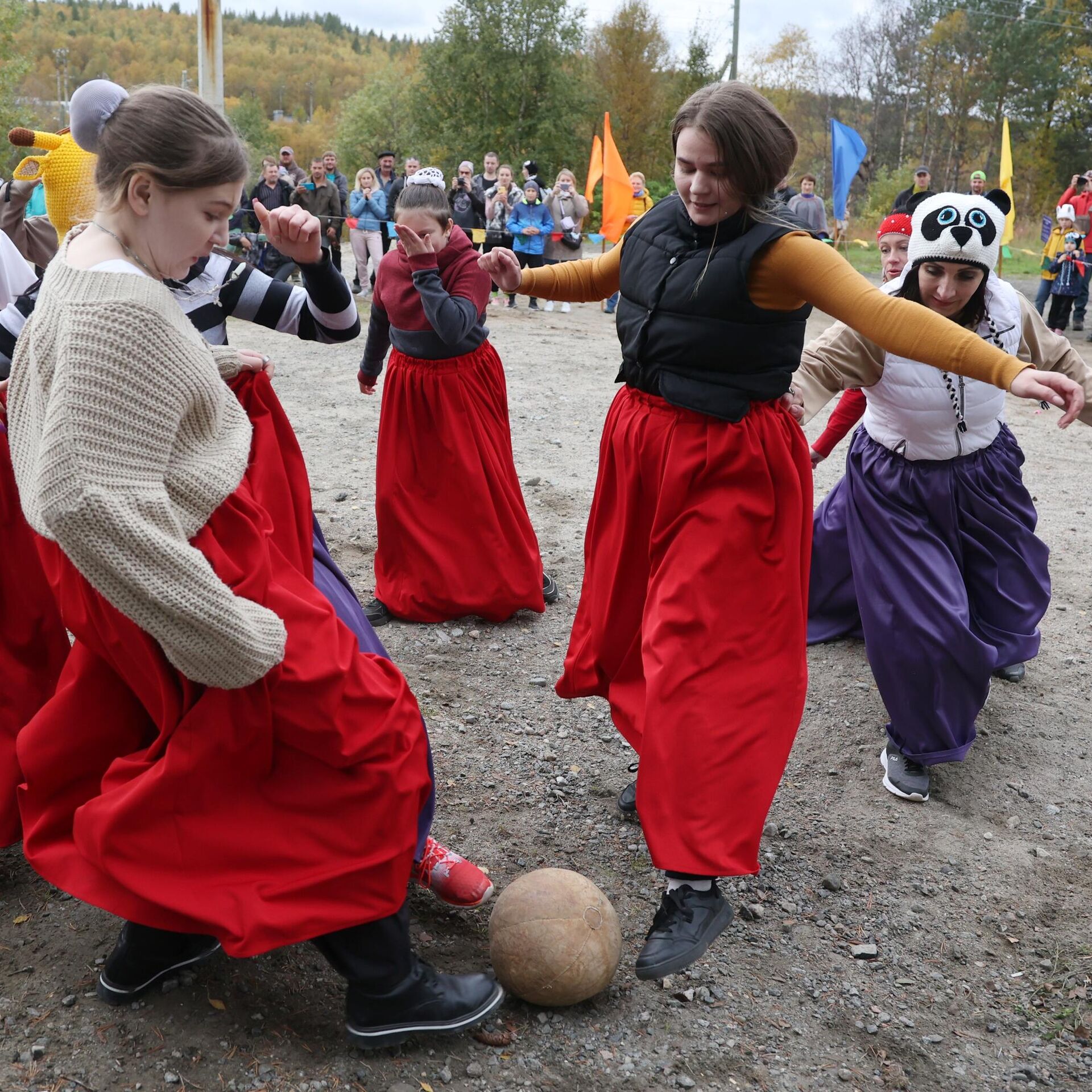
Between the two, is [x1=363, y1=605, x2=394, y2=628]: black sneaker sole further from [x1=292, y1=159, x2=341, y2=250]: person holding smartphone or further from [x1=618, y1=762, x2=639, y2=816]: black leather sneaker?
[x1=292, y1=159, x2=341, y2=250]: person holding smartphone

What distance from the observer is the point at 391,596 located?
515 cm

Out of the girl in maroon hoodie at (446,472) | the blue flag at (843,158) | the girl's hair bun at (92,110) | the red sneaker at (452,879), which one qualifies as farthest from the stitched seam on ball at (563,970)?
the blue flag at (843,158)

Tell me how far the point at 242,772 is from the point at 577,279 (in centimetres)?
201

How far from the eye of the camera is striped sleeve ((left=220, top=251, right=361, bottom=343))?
290cm

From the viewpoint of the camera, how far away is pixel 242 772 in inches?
86.7

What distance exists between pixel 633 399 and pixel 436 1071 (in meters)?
1.83

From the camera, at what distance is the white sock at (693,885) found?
2.74m

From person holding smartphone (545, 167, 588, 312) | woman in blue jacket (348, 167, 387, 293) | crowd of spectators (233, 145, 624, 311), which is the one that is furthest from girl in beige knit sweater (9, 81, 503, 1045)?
woman in blue jacket (348, 167, 387, 293)

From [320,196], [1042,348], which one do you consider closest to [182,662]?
[1042,348]

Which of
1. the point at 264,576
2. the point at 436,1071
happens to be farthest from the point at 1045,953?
the point at 264,576

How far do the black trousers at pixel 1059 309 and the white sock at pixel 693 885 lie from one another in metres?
13.4

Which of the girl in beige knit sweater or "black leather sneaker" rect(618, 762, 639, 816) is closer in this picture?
the girl in beige knit sweater

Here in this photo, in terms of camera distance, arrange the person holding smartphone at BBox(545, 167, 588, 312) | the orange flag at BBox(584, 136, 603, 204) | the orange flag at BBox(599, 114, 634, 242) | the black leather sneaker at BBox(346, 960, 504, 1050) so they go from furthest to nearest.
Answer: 1. the orange flag at BBox(584, 136, 603, 204)
2. the orange flag at BBox(599, 114, 634, 242)
3. the person holding smartphone at BBox(545, 167, 588, 312)
4. the black leather sneaker at BBox(346, 960, 504, 1050)

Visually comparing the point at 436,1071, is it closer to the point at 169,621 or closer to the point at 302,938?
the point at 302,938
